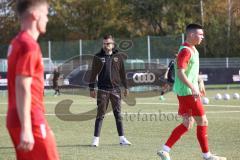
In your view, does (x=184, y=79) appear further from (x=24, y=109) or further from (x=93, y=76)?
(x=24, y=109)

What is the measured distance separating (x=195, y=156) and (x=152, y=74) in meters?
23.6

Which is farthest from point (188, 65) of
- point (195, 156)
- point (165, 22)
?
point (165, 22)

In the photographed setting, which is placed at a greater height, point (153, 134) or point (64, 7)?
point (64, 7)

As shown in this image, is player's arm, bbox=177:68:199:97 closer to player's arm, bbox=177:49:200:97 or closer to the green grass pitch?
player's arm, bbox=177:49:200:97

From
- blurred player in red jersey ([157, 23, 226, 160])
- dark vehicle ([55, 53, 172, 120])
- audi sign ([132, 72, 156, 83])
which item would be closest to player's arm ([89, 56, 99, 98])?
blurred player in red jersey ([157, 23, 226, 160])

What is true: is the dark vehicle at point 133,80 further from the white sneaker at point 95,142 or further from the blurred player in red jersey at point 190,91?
the blurred player in red jersey at point 190,91

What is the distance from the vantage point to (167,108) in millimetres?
21016

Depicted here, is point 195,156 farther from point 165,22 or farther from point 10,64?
point 165,22

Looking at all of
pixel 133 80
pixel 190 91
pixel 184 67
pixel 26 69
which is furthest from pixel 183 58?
pixel 133 80

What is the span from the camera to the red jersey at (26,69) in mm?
5066

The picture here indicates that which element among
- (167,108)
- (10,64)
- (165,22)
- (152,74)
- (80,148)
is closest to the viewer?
(10,64)

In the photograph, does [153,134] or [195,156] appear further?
[153,134]

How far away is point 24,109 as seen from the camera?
4.98 meters

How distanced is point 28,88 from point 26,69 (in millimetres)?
151
